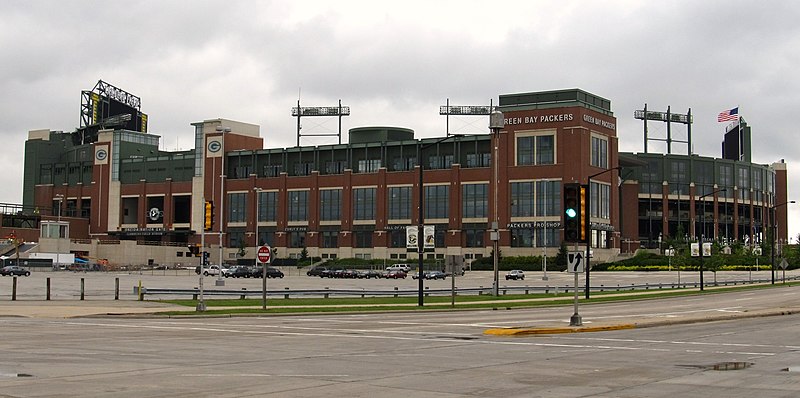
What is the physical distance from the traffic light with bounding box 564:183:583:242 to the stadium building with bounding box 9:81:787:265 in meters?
89.0

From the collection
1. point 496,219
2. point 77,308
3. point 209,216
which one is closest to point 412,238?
point 209,216

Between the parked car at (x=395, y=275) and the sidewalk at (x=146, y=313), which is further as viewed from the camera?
the parked car at (x=395, y=275)

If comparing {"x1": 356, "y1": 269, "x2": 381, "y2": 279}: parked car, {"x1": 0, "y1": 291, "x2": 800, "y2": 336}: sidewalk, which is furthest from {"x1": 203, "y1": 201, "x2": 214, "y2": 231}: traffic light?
{"x1": 356, "y1": 269, "x2": 381, "y2": 279}: parked car

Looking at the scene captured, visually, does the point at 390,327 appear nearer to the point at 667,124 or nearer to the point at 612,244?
the point at 612,244

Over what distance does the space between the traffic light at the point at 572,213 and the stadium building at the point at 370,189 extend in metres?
89.0

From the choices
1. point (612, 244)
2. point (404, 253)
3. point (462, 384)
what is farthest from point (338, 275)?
point (462, 384)

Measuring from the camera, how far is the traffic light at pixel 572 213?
2995 cm

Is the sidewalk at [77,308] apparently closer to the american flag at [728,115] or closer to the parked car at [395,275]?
the parked car at [395,275]

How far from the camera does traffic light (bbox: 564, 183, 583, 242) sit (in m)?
30.0

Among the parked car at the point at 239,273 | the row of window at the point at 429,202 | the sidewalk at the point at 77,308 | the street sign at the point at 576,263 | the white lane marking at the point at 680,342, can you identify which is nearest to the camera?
the white lane marking at the point at 680,342

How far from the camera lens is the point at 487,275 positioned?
385ft

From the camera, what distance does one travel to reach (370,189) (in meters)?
146

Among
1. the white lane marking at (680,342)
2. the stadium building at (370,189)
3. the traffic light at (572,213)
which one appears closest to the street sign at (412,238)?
the traffic light at (572,213)

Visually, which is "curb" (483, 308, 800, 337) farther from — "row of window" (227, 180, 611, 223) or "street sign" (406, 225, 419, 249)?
"row of window" (227, 180, 611, 223)
